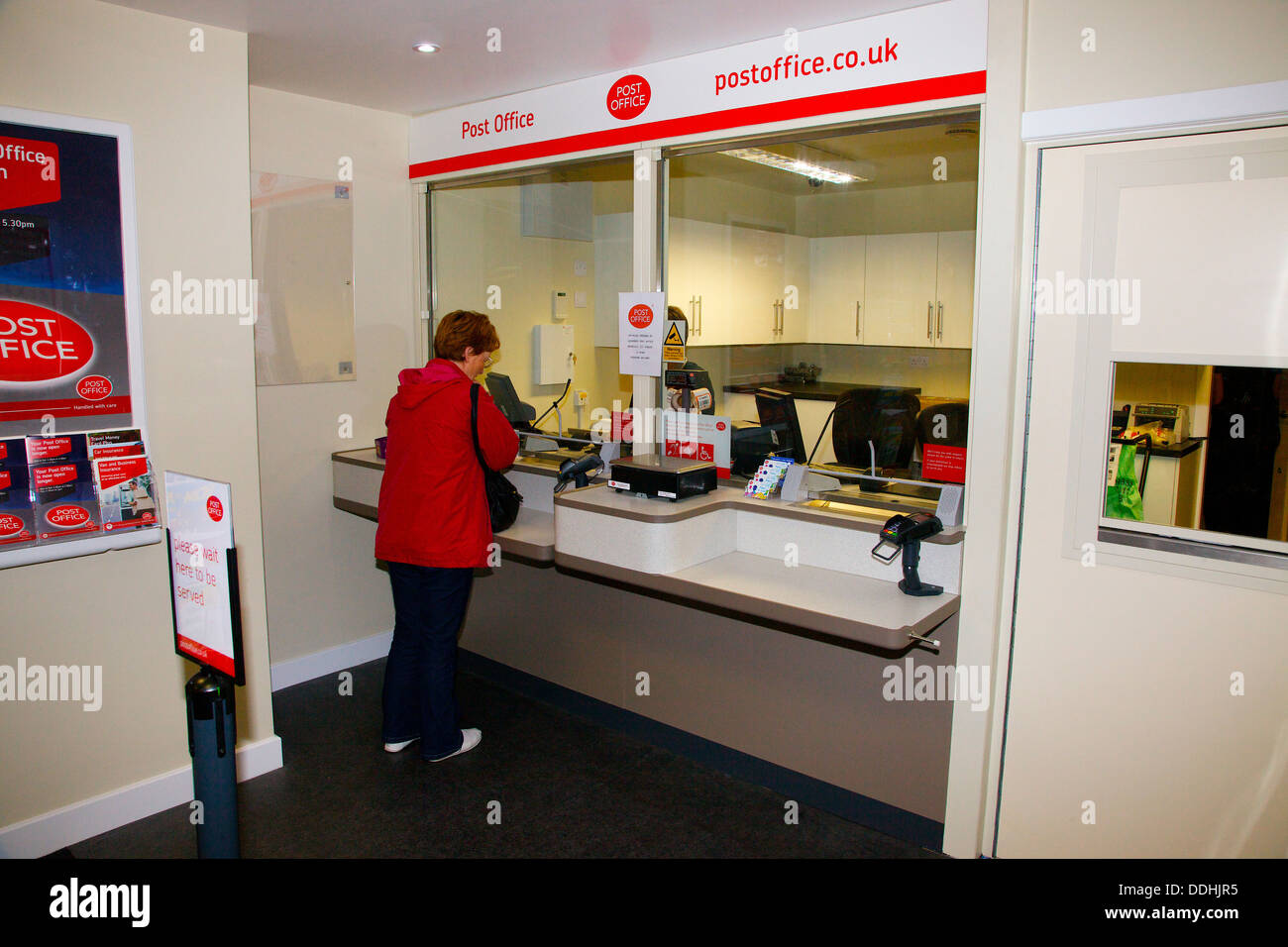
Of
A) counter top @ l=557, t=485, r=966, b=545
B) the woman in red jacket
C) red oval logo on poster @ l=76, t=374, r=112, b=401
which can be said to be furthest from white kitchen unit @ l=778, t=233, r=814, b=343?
red oval logo on poster @ l=76, t=374, r=112, b=401

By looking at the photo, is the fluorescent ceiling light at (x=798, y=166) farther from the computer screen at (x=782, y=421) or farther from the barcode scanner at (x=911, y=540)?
the barcode scanner at (x=911, y=540)

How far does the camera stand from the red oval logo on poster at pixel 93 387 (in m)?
2.85

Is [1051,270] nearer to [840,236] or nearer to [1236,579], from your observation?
[1236,579]

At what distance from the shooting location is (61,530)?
9.30 ft

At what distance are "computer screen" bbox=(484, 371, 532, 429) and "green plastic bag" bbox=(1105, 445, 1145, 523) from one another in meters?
2.73

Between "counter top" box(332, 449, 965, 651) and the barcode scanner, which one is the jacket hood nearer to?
"counter top" box(332, 449, 965, 651)

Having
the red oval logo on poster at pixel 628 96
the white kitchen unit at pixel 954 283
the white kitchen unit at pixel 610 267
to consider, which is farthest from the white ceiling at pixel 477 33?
the white kitchen unit at pixel 954 283

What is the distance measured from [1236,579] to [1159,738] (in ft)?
1.63

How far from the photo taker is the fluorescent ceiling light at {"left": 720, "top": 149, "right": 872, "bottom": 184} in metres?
4.37

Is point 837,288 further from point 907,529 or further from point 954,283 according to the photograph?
point 907,529

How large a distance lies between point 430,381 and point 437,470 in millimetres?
321
